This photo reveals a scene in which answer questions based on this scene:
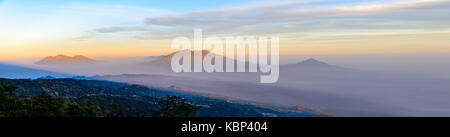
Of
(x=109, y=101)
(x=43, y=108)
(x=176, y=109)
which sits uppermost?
(x=43, y=108)

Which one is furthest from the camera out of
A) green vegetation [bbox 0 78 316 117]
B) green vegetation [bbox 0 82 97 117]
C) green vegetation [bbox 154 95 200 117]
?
green vegetation [bbox 154 95 200 117]

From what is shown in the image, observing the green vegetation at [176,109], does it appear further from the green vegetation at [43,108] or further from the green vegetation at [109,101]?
the green vegetation at [43,108]

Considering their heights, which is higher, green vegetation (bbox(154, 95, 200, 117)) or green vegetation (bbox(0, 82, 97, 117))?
green vegetation (bbox(0, 82, 97, 117))

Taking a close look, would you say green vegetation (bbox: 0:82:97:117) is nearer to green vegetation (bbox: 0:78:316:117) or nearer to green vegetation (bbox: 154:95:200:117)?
green vegetation (bbox: 0:78:316:117)

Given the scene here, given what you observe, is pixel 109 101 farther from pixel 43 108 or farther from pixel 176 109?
pixel 43 108

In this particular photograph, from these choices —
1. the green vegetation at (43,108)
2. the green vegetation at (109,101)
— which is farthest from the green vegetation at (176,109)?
the green vegetation at (43,108)

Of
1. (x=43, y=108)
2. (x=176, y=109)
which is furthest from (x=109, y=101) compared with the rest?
(x=43, y=108)

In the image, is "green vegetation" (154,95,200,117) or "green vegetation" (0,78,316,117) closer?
"green vegetation" (0,78,316,117)

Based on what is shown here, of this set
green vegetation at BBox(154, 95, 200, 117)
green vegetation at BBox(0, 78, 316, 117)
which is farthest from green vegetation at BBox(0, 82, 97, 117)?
green vegetation at BBox(154, 95, 200, 117)
